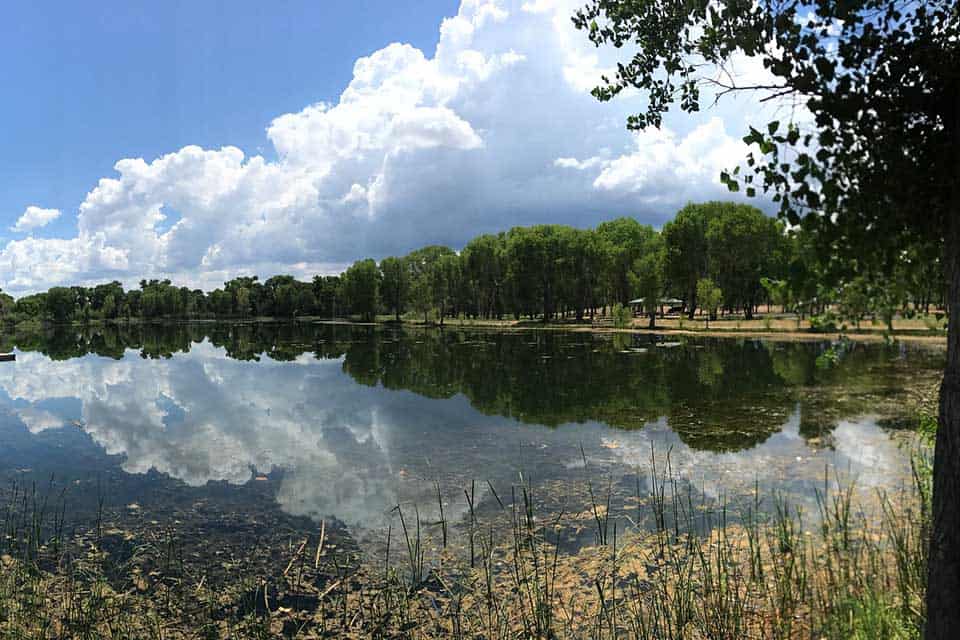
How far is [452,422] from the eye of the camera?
18422mm

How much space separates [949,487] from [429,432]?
48.4ft

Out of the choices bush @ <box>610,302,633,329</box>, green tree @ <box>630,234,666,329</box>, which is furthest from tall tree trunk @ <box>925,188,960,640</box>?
green tree @ <box>630,234,666,329</box>

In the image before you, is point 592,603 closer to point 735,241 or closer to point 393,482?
point 393,482

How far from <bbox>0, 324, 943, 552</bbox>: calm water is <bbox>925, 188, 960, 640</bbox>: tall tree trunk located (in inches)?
172

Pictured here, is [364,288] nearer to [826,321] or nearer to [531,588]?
[531,588]

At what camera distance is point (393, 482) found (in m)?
12.0

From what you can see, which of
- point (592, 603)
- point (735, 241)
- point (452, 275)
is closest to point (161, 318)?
point (452, 275)

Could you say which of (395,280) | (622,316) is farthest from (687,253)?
(395,280)

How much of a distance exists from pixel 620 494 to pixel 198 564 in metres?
7.08

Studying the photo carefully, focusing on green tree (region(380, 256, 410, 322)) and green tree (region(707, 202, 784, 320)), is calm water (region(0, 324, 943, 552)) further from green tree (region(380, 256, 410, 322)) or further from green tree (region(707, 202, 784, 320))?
green tree (region(380, 256, 410, 322))

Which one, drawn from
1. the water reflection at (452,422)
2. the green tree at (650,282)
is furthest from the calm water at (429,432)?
the green tree at (650,282)

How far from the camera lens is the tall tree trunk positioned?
299cm

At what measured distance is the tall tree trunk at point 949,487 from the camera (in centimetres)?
299

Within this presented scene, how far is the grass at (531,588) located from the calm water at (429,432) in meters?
1.48
